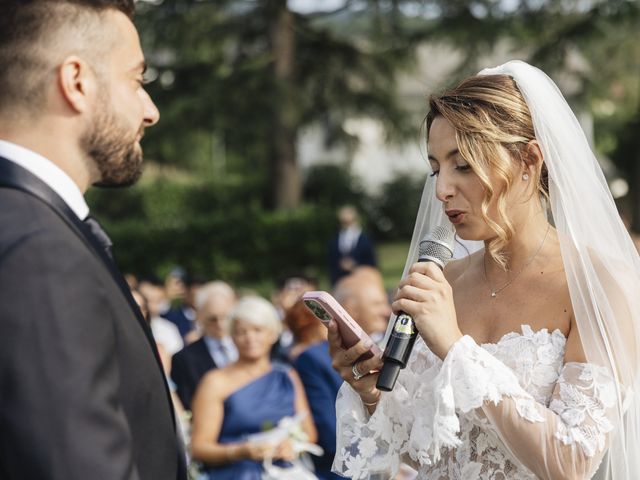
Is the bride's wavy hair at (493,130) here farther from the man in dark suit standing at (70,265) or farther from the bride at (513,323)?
the man in dark suit standing at (70,265)

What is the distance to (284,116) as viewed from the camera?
1773 centimetres

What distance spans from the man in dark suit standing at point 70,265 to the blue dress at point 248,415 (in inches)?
148

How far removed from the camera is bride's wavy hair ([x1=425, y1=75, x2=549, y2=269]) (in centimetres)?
292

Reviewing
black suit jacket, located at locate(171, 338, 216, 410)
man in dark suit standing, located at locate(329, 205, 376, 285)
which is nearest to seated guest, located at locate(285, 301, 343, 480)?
black suit jacket, located at locate(171, 338, 216, 410)

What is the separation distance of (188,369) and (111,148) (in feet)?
15.8

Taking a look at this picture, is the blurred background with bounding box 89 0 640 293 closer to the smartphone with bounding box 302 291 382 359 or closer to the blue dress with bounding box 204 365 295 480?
the blue dress with bounding box 204 365 295 480

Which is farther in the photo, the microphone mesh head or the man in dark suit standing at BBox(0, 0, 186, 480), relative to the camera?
the microphone mesh head

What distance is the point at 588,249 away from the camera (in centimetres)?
297

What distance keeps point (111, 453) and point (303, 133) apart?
17958mm

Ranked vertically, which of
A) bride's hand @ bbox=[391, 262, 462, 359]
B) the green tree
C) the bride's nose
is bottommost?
the green tree

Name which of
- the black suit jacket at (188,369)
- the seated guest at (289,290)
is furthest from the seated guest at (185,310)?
the black suit jacket at (188,369)

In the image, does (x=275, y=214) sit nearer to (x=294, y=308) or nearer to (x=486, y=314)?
(x=294, y=308)

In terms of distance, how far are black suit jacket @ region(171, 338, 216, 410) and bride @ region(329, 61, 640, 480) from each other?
141 inches

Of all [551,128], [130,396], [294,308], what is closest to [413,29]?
[294,308]
